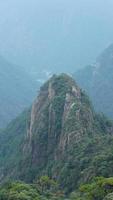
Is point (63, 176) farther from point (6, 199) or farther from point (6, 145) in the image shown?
point (6, 145)

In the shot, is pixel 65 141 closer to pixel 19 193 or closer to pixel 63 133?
pixel 63 133

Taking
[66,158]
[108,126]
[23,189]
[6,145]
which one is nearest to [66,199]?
[23,189]

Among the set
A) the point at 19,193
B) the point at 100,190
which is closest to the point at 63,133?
the point at 100,190

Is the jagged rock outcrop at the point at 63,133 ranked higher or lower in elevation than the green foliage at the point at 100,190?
higher

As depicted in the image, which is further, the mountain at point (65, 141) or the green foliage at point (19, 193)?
the mountain at point (65, 141)

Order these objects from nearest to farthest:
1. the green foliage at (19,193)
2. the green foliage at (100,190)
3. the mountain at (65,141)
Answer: the green foliage at (19,193) < the green foliage at (100,190) < the mountain at (65,141)

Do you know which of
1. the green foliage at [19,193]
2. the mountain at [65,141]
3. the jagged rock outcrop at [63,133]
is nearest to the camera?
the green foliage at [19,193]

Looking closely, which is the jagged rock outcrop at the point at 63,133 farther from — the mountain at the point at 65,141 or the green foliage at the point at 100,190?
the green foliage at the point at 100,190

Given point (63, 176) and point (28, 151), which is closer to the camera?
point (63, 176)

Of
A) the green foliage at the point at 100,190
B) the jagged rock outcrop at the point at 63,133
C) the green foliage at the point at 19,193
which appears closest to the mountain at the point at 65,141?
the jagged rock outcrop at the point at 63,133
